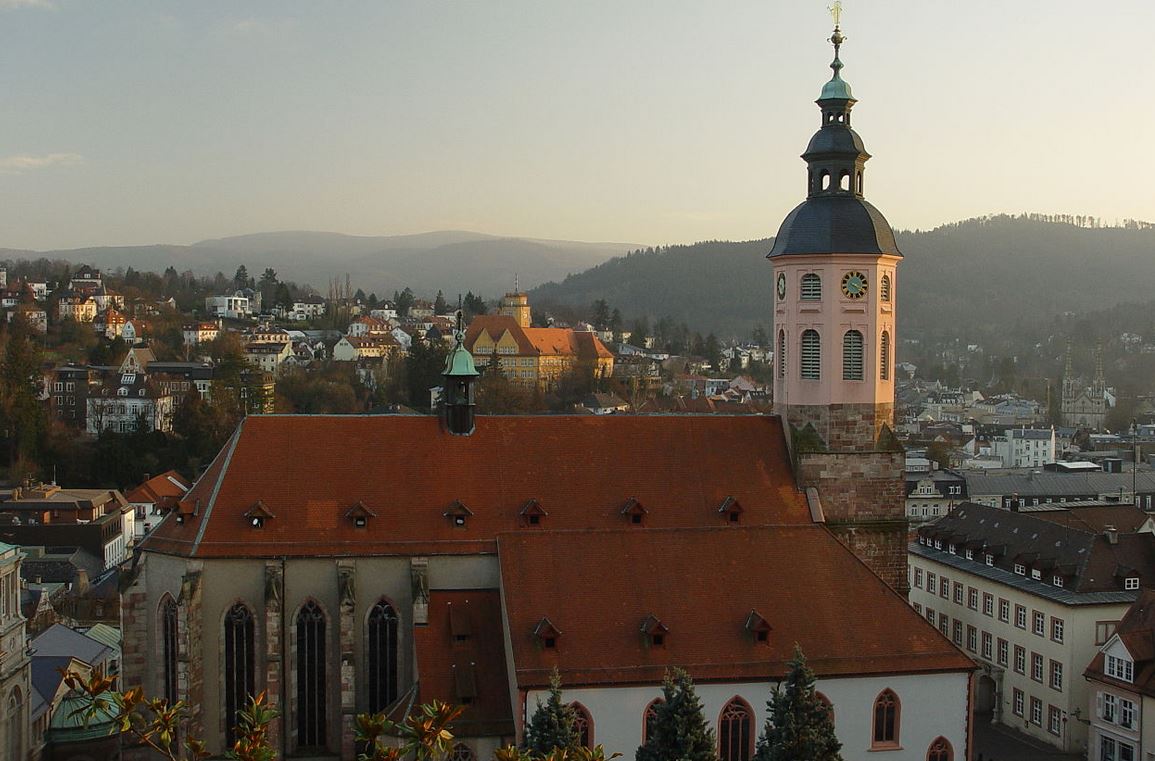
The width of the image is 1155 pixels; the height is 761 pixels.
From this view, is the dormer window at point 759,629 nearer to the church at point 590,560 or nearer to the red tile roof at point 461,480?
the church at point 590,560

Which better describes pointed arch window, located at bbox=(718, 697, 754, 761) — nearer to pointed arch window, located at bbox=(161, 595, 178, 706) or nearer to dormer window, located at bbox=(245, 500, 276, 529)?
dormer window, located at bbox=(245, 500, 276, 529)

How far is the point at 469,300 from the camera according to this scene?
528 feet

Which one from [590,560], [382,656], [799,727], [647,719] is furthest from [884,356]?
[382,656]

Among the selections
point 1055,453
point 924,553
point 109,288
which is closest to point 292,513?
point 924,553

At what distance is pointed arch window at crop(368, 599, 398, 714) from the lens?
3253 centimetres

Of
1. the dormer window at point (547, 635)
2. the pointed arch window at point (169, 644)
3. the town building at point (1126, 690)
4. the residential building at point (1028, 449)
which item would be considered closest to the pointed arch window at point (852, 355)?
the dormer window at point (547, 635)

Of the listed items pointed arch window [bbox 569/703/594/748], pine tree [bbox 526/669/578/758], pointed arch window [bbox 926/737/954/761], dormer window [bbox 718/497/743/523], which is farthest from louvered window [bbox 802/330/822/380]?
pine tree [bbox 526/669/578/758]

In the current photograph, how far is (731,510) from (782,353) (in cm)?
546

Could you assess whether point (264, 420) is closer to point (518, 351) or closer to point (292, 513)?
point (292, 513)

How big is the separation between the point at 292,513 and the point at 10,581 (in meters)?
8.74

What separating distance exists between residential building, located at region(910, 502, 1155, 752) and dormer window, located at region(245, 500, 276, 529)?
28846 mm

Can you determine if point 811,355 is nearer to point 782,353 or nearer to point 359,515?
point 782,353

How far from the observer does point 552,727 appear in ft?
87.1

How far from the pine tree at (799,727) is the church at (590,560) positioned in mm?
2798
